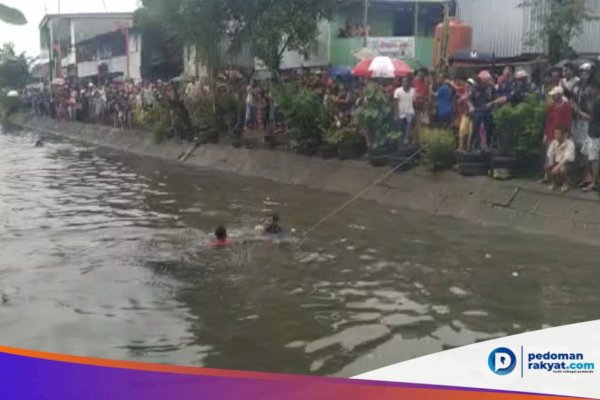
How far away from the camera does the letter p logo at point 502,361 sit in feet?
13.9

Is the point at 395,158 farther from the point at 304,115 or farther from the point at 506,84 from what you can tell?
the point at 304,115

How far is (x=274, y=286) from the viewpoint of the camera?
31.7 feet

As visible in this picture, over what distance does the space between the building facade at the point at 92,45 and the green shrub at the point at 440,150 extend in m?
34.0

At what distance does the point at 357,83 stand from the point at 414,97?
142 inches

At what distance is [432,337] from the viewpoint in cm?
764

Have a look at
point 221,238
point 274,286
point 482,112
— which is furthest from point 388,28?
point 274,286

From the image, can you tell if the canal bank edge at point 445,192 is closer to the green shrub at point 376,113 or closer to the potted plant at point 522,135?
the potted plant at point 522,135

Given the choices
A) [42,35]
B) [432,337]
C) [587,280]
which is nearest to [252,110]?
[587,280]

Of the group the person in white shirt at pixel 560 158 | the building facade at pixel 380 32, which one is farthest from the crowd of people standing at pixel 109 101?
the person in white shirt at pixel 560 158

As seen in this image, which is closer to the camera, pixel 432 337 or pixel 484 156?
pixel 432 337

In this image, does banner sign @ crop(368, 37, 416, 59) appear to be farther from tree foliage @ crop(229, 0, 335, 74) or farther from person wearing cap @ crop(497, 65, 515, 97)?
person wearing cap @ crop(497, 65, 515, 97)

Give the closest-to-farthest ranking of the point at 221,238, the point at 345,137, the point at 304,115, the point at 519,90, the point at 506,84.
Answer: the point at 221,238 < the point at 519,90 < the point at 506,84 < the point at 345,137 < the point at 304,115

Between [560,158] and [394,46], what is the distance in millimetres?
16075

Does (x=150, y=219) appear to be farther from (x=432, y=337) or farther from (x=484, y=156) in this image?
(x=432, y=337)
